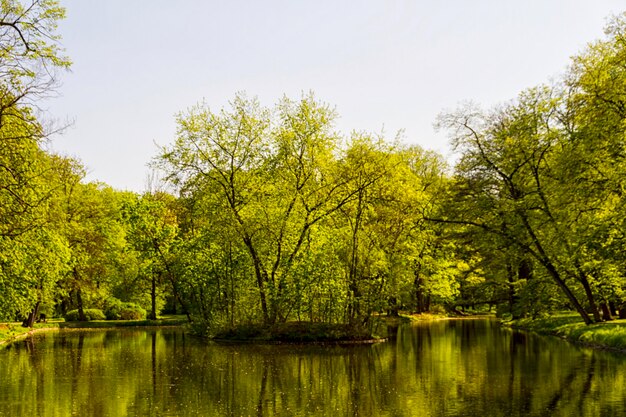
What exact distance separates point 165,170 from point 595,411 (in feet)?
103

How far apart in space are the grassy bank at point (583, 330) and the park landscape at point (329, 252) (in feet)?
0.55

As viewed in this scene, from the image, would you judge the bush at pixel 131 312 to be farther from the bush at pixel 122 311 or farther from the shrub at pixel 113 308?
the shrub at pixel 113 308

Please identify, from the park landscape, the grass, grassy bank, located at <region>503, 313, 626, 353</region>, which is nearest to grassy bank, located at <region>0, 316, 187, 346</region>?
the park landscape

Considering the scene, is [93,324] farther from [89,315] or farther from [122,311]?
[122,311]

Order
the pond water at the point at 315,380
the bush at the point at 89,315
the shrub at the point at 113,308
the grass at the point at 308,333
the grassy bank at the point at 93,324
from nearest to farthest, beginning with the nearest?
the pond water at the point at 315,380
the grass at the point at 308,333
the grassy bank at the point at 93,324
the bush at the point at 89,315
the shrub at the point at 113,308

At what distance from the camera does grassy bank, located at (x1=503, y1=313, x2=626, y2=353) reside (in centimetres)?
3045

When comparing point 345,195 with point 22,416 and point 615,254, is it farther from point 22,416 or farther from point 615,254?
point 22,416

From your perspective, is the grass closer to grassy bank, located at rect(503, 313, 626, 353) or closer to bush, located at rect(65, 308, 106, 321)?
grassy bank, located at rect(503, 313, 626, 353)

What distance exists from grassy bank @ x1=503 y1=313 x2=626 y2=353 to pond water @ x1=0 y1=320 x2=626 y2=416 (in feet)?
4.99

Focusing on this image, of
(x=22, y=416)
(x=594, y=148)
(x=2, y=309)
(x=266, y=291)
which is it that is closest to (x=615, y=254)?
(x=594, y=148)

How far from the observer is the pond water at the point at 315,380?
1619cm

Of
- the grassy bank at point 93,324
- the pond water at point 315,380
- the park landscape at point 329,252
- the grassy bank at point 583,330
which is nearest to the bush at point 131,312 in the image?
the grassy bank at point 93,324

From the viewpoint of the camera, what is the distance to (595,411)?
15242 mm

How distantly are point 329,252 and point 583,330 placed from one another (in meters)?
14.6
